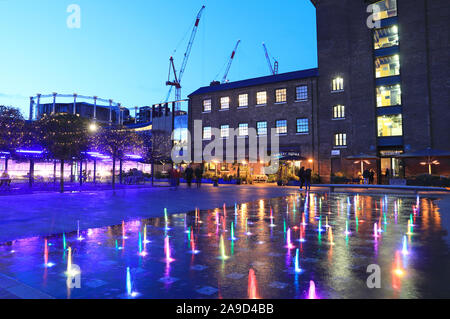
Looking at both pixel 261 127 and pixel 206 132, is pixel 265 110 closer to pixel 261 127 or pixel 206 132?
pixel 261 127

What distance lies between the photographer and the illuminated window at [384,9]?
103 ft

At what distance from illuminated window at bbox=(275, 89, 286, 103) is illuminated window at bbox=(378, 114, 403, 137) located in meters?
10.7

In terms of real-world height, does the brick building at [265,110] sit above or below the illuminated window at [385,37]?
below

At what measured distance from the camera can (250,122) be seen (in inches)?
1506

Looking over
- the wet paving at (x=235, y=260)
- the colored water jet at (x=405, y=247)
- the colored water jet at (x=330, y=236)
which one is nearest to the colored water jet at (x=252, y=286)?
the wet paving at (x=235, y=260)

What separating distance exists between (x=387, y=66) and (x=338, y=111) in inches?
280

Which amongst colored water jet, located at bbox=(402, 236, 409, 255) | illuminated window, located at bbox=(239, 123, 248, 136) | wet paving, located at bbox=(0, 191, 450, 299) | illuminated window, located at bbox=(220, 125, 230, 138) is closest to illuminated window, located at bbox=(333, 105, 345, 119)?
illuminated window, located at bbox=(239, 123, 248, 136)

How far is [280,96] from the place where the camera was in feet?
120

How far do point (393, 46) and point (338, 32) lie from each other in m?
6.01

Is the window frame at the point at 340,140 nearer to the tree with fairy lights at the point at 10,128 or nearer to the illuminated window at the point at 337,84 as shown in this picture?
the illuminated window at the point at 337,84

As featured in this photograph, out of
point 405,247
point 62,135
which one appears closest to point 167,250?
point 405,247

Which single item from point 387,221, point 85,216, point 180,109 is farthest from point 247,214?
point 180,109

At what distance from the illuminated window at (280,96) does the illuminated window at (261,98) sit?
1.47 m

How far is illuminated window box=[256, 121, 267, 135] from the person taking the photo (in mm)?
37281
